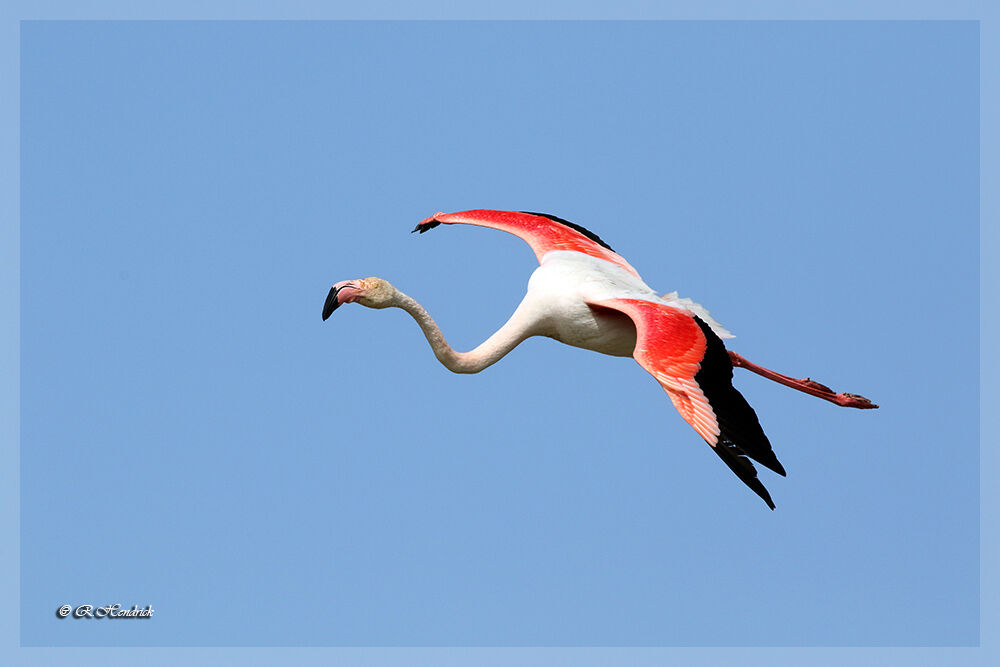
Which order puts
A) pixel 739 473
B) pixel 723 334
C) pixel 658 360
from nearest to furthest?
pixel 739 473
pixel 658 360
pixel 723 334

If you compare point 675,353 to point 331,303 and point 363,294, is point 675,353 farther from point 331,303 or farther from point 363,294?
point 331,303

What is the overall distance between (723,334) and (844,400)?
1242 millimetres

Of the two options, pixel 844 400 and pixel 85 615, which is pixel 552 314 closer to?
pixel 844 400

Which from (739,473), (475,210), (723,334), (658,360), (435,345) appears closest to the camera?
(739,473)

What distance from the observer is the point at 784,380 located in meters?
10.1

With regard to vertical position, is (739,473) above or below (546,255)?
below

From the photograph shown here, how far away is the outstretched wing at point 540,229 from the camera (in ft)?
33.2

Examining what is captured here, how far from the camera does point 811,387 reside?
10016 millimetres

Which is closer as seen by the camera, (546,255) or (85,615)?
(85,615)

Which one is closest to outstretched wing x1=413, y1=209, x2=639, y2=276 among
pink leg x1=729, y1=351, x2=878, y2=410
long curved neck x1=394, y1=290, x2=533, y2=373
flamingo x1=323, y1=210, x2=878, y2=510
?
flamingo x1=323, y1=210, x2=878, y2=510

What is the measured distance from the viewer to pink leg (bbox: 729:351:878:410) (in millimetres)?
9977

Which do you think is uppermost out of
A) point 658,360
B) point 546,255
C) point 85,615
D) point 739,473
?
point 546,255

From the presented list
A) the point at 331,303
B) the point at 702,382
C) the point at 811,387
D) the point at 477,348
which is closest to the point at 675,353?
the point at 702,382

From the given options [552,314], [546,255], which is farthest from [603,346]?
[546,255]
